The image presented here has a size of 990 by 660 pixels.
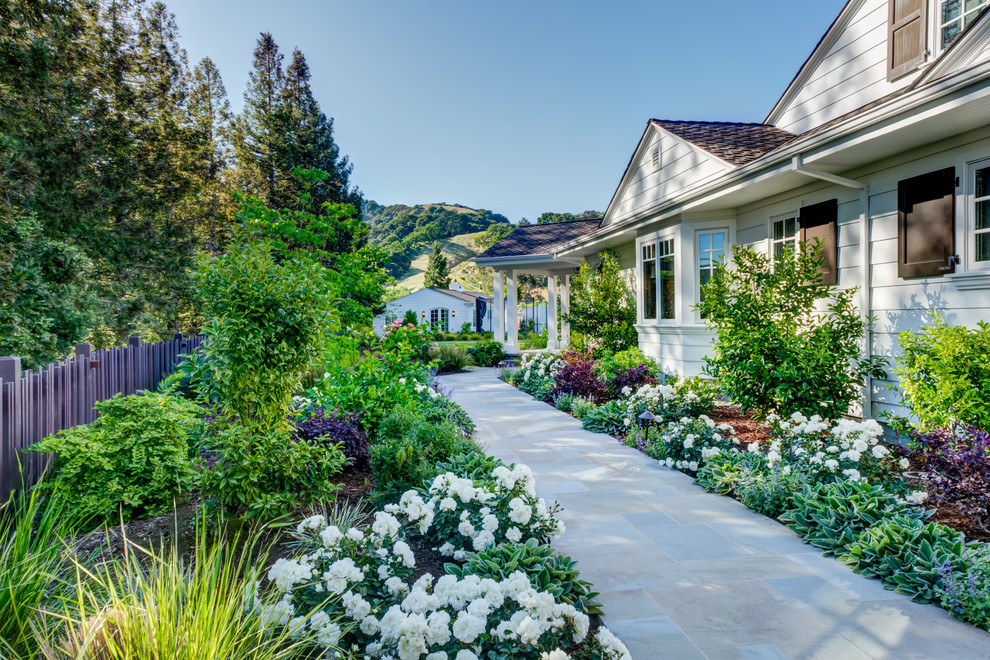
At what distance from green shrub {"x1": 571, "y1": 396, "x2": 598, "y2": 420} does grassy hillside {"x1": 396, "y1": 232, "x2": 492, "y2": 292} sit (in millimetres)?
49696

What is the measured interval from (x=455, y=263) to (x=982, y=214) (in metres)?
63.7

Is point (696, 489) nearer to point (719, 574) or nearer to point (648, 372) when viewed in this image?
point (719, 574)

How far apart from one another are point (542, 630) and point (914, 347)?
4.11 meters

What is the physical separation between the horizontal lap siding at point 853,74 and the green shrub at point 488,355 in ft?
30.6

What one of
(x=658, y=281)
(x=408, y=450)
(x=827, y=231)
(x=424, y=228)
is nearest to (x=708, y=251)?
(x=658, y=281)

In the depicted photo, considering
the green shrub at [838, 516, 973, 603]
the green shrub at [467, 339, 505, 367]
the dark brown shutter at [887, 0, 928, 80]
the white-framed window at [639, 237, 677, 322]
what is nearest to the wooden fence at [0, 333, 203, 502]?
the green shrub at [838, 516, 973, 603]

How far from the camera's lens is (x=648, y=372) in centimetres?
812

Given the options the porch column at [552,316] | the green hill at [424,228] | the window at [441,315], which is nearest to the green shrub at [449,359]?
the porch column at [552,316]

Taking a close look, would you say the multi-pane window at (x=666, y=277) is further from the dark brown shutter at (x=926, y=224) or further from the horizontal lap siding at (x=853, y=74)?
the dark brown shutter at (x=926, y=224)

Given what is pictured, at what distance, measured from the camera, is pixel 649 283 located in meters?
8.95

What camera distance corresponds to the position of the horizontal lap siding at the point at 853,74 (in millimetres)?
6641

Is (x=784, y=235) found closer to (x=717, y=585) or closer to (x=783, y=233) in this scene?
(x=783, y=233)

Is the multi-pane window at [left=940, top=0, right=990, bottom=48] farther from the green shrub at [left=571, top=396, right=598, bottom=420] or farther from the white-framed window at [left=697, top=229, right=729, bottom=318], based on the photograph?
the green shrub at [left=571, top=396, right=598, bottom=420]

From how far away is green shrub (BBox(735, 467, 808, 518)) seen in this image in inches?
147
